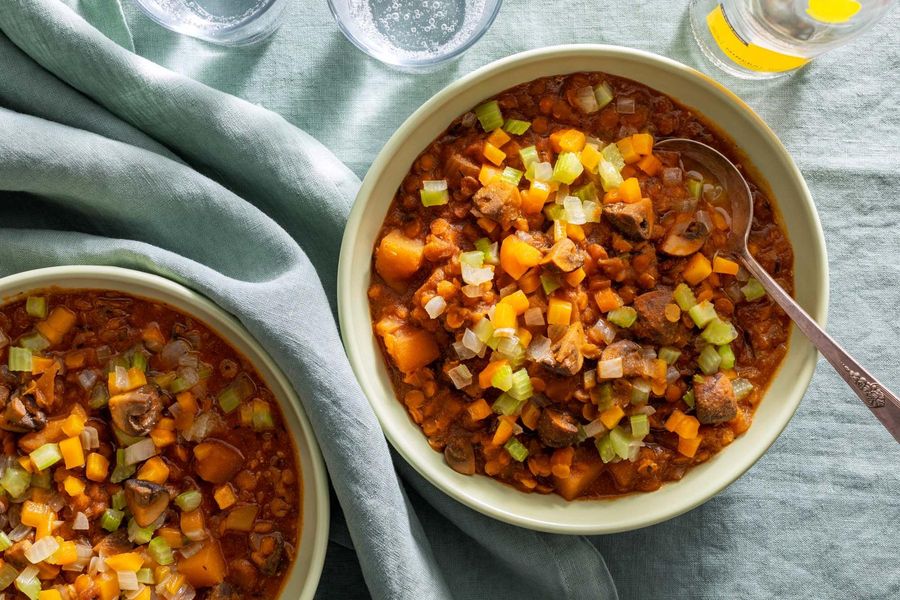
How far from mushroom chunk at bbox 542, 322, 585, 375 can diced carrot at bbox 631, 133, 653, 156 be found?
67 cm

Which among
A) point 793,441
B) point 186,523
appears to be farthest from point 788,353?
point 186,523

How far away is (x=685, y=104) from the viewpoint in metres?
2.93

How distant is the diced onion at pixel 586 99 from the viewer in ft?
9.58

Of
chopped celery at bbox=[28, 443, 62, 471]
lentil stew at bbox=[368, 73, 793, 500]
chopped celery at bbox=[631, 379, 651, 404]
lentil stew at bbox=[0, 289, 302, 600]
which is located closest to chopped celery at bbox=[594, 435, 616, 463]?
lentil stew at bbox=[368, 73, 793, 500]

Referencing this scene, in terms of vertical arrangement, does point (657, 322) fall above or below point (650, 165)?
below

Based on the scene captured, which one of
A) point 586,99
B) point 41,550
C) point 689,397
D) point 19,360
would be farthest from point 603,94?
point 41,550

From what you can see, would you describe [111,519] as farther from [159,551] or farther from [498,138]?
[498,138]

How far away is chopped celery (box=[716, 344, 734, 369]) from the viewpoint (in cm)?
288

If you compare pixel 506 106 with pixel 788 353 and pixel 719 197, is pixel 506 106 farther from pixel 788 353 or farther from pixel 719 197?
pixel 788 353

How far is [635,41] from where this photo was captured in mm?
3281

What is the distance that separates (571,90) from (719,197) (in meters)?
0.67

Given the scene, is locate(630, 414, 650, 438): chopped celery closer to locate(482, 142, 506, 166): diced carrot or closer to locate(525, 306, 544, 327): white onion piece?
locate(525, 306, 544, 327): white onion piece

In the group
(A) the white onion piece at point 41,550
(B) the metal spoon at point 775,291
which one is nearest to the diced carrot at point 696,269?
(B) the metal spoon at point 775,291

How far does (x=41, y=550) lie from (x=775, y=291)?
2.66m
